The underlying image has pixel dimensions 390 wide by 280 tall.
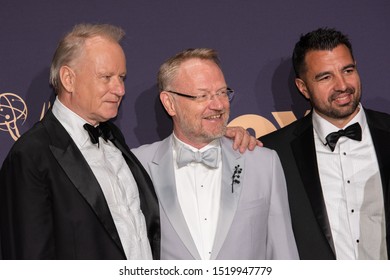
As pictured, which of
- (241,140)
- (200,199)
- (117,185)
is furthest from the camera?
(241,140)

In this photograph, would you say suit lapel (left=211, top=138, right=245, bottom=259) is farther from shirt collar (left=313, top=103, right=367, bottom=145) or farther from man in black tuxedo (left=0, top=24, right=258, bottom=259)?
shirt collar (left=313, top=103, right=367, bottom=145)

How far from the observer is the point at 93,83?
3.15m

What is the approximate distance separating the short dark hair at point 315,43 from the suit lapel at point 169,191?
2.94 ft

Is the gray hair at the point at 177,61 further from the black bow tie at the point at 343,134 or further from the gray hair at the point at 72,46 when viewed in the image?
the black bow tie at the point at 343,134

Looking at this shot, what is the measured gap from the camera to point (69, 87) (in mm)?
3162

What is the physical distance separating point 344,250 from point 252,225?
1.94 ft

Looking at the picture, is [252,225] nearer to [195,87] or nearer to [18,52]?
[195,87]

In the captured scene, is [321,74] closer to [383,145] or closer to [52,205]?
[383,145]

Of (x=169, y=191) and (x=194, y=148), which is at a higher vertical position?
(x=194, y=148)

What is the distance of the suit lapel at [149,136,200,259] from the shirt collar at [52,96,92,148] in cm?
45

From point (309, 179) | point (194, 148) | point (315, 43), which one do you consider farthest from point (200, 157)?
point (315, 43)

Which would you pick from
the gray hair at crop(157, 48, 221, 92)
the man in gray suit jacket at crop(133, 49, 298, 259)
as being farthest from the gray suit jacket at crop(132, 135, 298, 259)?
the gray hair at crop(157, 48, 221, 92)

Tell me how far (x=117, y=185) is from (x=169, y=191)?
0.33m
